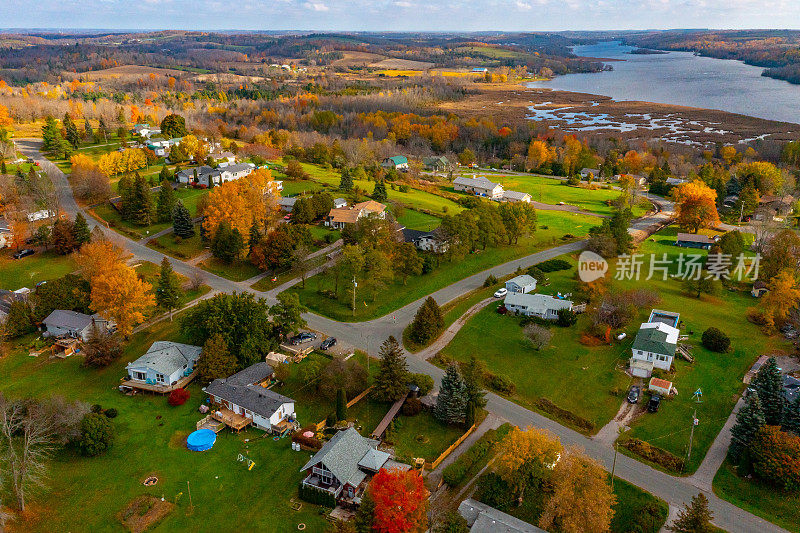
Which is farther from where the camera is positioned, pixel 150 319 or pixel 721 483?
pixel 150 319

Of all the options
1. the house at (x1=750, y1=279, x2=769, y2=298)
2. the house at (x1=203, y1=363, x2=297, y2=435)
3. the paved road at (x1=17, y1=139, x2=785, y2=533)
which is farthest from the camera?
the house at (x1=750, y1=279, x2=769, y2=298)

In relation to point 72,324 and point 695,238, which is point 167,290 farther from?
point 695,238

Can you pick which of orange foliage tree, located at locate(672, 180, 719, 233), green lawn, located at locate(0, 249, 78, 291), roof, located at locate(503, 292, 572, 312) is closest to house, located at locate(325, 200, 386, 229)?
roof, located at locate(503, 292, 572, 312)

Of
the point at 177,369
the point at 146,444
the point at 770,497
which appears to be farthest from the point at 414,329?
the point at 770,497

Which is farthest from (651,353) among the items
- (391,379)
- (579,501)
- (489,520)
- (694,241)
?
(694,241)

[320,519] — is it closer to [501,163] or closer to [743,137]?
[501,163]

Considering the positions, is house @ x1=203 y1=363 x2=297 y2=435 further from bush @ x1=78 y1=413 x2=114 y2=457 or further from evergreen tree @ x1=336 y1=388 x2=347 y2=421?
bush @ x1=78 y1=413 x2=114 y2=457

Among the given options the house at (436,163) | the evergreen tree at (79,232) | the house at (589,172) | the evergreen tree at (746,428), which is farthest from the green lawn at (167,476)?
the house at (589,172)
